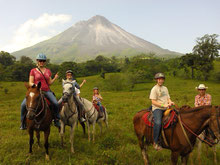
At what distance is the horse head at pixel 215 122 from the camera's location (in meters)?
4.02

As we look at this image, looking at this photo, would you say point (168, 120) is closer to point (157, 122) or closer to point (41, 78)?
point (157, 122)

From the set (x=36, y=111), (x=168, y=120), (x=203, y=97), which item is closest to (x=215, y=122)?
(x=168, y=120)

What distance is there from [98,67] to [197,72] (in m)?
58.4

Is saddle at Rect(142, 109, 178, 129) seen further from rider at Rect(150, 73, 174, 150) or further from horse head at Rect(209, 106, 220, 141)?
horse head at Rect(209, 106, 220, 141)

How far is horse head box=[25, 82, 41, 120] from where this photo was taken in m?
4.87

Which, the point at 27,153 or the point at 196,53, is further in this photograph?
the point at 196,53

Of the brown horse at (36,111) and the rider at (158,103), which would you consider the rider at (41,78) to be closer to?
the brown horse at (36,111)

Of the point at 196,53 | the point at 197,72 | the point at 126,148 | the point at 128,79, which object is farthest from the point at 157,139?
the point at 196,53

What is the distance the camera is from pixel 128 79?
184 ft

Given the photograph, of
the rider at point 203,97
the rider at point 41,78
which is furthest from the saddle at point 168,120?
the rider at point 41,78

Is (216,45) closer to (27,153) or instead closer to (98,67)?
(98,67)

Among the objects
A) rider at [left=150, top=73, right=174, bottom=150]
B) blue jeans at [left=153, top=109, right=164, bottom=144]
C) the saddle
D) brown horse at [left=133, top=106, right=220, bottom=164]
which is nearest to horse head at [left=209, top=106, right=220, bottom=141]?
brown horse at [left=133, top=106, right=220, bottom=164]

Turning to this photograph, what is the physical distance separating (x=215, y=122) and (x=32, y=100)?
5.52 meters

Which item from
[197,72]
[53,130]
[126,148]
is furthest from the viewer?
[197,72]
